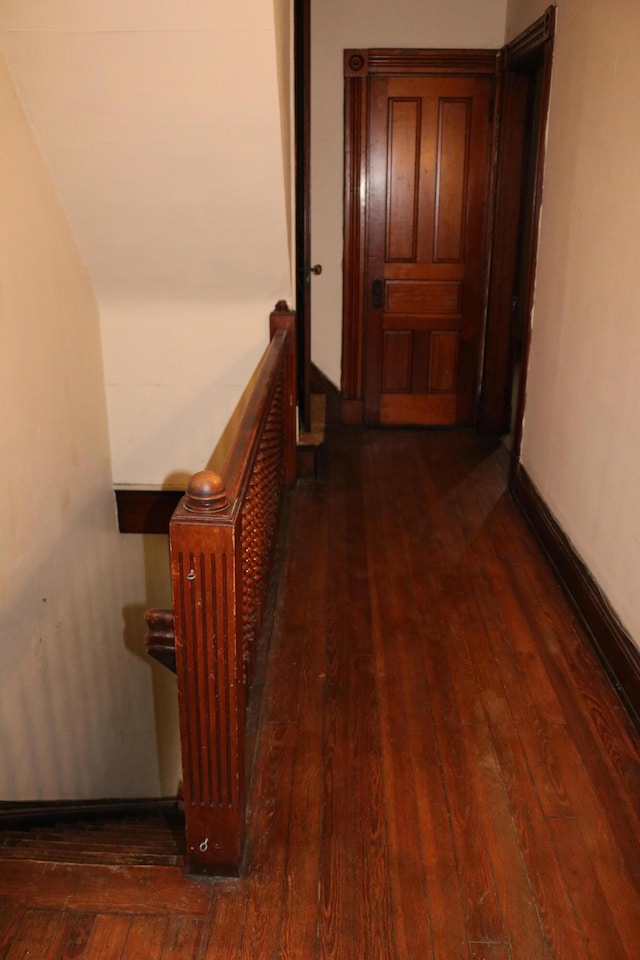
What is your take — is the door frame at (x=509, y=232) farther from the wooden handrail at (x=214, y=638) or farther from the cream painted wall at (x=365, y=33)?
the wooden handrail at (x=214, y=638)

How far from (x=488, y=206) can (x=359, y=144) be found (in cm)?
85

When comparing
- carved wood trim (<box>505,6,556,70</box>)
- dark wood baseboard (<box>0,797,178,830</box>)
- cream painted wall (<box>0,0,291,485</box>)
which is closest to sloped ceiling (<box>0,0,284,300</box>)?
cream painted wall (<box>0,0,291,485</box>)

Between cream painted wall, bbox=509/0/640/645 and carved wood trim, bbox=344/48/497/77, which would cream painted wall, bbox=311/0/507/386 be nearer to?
carved wood trim, bbox=344/48/497/77

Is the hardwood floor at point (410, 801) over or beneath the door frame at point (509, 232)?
beneath

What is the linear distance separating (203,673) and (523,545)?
2.20 metres

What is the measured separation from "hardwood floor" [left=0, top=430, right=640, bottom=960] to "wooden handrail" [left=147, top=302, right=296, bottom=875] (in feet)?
0.50

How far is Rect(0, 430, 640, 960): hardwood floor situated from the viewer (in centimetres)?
187

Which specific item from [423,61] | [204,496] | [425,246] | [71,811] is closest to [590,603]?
[204,496]

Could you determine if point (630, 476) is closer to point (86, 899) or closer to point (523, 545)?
point (523, 545)

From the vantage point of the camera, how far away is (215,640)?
72.7 inches

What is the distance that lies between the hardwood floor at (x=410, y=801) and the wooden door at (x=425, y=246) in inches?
76.3

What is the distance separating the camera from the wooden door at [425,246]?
4832mm

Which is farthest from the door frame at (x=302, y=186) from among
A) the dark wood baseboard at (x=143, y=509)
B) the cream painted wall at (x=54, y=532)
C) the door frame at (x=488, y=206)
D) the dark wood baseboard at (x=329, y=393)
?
the cream painted wall at (x=54, y=532)

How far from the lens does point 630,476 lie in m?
2.73
